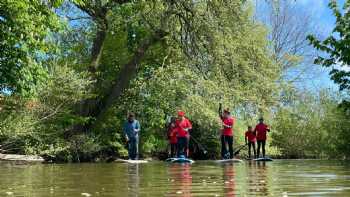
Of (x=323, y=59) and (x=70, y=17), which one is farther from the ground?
(x=70, y=17)

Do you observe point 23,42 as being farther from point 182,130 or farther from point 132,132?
point 182,130

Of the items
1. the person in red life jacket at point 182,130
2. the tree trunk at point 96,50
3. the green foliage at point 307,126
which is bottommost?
the person in red life jacket at point 182,130

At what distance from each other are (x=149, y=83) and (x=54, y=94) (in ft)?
23.4

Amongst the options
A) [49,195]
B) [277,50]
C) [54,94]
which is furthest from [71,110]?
[277,50]

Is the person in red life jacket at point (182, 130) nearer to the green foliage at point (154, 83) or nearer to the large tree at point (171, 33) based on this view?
the green foliage at point (154, 83)

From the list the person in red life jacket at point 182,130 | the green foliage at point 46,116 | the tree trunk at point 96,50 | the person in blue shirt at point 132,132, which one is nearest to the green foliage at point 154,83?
the green foliage at point 46,116

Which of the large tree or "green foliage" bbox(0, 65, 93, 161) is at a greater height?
the large tree

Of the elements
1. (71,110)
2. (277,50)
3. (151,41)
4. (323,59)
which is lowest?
(71,110)

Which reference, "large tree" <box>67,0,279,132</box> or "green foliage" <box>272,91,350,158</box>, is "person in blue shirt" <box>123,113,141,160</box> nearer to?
"large tree" <box>67,0,279,132</box>

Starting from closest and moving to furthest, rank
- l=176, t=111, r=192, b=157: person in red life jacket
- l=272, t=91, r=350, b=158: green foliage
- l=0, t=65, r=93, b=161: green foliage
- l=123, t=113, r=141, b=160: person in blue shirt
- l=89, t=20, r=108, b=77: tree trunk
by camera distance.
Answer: l=176, t=111, r=192, b=157: person in red life jacket → l=123, t=113, r=141, b=160: person in blue shirt → l=0, t=65, r=93, b=161: green foliage → l=89, t=20, r=108, b=77: tree trunk → l=272, t=91, r=350, b=158: green foliage

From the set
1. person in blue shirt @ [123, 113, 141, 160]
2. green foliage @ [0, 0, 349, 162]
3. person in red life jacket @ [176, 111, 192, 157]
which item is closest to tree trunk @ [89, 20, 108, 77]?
green foliage @ [0, 0, 349, 162]

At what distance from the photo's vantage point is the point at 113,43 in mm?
32719

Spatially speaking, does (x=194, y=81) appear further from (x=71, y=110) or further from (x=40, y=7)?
(x=40, y=7)

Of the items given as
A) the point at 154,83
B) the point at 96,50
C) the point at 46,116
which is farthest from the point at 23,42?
the point at 154,83
